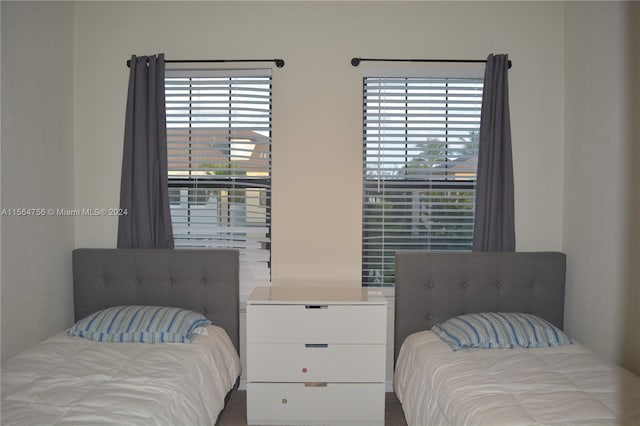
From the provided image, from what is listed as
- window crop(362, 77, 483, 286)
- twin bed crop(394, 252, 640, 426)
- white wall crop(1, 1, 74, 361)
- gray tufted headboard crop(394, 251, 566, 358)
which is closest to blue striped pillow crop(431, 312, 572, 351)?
twin bed crop(394, 252, 640, 426)

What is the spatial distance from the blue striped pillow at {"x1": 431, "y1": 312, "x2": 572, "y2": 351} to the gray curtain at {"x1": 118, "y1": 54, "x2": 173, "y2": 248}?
69.4 inches

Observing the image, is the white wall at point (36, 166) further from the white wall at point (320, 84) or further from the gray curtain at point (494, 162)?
the gray curtain at point (494, 162)

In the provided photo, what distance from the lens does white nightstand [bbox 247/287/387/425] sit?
251cm

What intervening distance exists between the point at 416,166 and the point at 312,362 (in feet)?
4.47

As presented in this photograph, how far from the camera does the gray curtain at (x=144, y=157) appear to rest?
287 cm

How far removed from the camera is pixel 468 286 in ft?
9.14

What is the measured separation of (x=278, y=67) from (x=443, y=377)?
6.61 ft

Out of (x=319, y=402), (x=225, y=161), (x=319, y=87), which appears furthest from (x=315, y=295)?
(x=319, y=87)

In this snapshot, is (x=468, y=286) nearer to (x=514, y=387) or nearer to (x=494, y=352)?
(x=494, y=352)

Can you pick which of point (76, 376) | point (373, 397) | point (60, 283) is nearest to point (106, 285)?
point (60, 283)

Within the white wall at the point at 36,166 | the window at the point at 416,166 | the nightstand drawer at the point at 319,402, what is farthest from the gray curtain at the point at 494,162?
the white wall at the point at 36,166

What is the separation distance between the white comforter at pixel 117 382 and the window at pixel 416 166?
1183 millimetres

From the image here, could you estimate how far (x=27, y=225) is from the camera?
8.15 ft

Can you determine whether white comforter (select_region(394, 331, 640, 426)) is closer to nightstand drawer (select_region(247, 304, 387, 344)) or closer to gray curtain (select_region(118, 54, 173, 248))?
nightstand drawer (select_region(247, 304, 387, 344))
